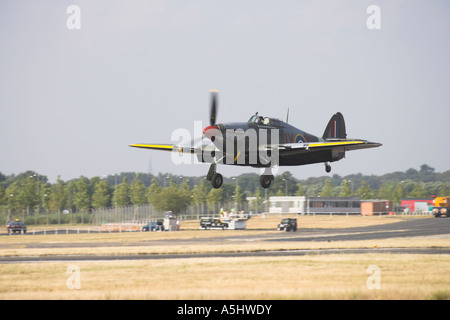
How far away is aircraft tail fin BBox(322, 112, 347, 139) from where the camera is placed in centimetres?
4078

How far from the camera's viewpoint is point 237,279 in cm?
3659

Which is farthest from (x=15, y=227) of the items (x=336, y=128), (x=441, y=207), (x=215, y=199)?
(x=441, y=207)

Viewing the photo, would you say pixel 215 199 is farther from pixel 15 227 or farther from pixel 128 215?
pixel 15 227

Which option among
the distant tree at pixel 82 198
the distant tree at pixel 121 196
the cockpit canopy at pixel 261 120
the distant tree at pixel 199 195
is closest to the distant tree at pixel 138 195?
the distant tree at pixel 121 196

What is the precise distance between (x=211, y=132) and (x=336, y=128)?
45.8 ft

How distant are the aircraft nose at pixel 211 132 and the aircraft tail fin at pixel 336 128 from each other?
12890 millimetres

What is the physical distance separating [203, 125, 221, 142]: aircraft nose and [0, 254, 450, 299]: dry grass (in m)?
9.39

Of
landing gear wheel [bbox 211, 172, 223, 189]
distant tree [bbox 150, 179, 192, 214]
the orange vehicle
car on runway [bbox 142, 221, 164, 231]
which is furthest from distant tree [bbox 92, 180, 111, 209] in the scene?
landing gear wheel [bbox 211, 172, 223, 189]

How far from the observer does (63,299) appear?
31406mm

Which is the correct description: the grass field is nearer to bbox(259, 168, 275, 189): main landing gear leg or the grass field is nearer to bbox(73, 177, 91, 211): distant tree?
bbox(259, 168, 275, 189): main landing gear leg

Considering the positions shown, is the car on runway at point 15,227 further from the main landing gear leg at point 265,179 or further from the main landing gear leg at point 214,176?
the main landing gear leg at point 214,176

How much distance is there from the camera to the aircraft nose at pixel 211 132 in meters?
30.8
